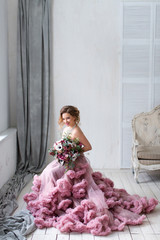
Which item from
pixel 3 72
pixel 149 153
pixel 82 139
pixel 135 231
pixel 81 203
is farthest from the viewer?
pixel 3 72

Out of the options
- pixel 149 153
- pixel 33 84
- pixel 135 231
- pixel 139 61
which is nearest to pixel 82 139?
pixel 135 231

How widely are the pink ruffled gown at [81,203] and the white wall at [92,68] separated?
1604 mm

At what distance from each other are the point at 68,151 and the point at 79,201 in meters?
0.52

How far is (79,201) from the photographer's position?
3518mm

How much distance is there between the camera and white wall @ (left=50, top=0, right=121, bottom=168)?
5262mm

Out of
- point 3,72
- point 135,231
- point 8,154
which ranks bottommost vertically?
point 135,231

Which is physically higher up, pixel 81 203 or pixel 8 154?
pixel 8 154

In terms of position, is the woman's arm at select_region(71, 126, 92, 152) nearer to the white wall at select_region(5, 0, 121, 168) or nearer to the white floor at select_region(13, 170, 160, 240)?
the white floor at select_region(13, 170, 160, 240)

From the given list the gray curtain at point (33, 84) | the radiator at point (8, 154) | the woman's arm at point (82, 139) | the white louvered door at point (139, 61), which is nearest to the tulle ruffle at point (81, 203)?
the woman's arm at point (82, 139)

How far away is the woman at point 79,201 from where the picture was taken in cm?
323

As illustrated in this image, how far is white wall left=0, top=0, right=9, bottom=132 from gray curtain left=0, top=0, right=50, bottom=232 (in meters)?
0.19

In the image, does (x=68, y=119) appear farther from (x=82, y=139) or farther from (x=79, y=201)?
(x=79, y=201)

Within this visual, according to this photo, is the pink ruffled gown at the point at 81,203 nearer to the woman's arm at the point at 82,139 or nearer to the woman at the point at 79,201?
the woman at the point at 79,201

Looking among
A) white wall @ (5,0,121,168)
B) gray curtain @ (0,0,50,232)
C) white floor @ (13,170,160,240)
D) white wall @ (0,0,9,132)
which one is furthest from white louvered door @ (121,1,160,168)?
white wall @ (0,0,9,132)
